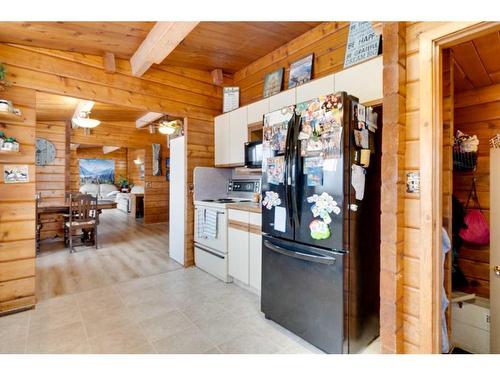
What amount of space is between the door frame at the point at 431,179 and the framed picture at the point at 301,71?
1471 mm

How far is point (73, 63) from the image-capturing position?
282 cm

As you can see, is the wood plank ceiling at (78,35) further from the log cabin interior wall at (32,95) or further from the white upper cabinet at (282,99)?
the white upper cabinet at (282,99)

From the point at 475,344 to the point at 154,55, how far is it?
3755 mm

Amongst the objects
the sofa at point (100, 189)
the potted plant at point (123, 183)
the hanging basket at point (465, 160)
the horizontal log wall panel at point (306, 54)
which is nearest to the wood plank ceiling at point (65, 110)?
the horizontal log wall panel at point (306, 54)

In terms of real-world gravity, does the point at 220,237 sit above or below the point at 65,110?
below

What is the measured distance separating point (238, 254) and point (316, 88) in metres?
1.86

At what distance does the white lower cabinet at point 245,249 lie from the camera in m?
2.66

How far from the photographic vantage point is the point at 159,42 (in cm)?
246

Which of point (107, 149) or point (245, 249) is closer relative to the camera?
point (245, 249)

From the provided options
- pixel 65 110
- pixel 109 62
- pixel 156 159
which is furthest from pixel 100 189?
pixel 109 62

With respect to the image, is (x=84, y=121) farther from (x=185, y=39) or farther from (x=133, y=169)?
(x=133, y=169)

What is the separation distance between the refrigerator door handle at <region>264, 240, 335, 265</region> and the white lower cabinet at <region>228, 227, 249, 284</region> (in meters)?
0.65

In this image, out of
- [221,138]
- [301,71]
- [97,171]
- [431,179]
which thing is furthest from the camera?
[97,171]
